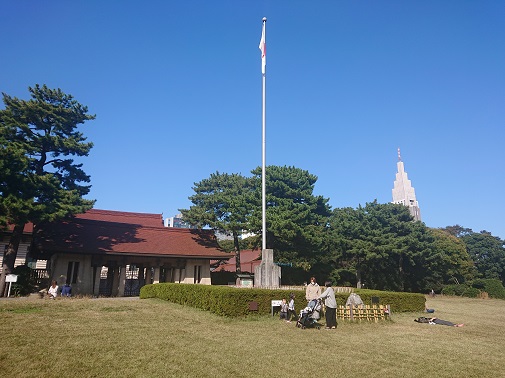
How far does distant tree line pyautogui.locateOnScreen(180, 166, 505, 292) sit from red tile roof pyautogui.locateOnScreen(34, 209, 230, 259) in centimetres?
261

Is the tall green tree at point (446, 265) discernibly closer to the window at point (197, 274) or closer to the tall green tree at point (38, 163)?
the window at point (197, 274)

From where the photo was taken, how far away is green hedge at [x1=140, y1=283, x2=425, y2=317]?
46.5 feet

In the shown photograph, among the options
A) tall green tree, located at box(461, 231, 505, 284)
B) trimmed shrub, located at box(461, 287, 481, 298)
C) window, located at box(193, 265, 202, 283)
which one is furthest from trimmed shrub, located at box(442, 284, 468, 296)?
window, located at box(193, 265, 202, 283)

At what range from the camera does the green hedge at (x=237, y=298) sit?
558 inches

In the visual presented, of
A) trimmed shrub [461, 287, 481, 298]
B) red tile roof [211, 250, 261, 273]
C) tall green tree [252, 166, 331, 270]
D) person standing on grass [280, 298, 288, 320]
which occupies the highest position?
tall green tree [252, 166, 331, 270]

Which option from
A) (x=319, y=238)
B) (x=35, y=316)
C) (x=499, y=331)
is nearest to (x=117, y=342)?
(x=35, y=316)

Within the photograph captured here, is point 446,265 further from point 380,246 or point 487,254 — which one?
point 487,254

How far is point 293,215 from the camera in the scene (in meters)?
31.7

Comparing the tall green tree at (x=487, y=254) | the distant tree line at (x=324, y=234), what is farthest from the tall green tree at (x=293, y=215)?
the tall green tree at (x=487, y=254)

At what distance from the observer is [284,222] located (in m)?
30.0

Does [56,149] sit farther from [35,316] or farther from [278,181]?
[278,181]

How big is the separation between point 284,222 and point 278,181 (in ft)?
18.8

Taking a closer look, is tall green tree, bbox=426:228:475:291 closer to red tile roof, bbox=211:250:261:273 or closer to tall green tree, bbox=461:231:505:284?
tall green tree, bbox=461:231:505:284

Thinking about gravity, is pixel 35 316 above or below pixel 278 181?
below
